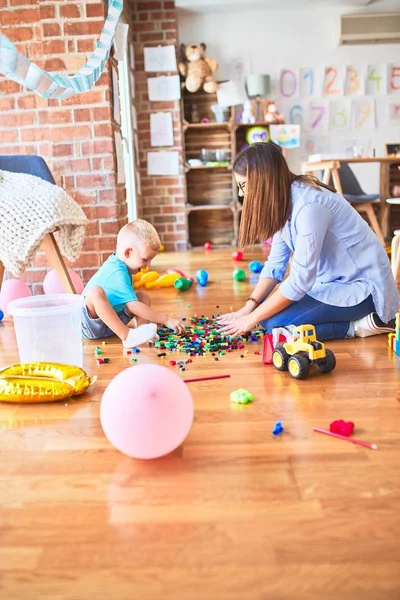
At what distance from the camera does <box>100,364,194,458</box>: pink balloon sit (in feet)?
3.95

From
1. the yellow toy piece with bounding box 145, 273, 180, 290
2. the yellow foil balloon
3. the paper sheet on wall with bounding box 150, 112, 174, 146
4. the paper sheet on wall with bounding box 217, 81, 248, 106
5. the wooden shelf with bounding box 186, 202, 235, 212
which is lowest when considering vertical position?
the yellow toy piece with bounding box 145, 273, 180, 290

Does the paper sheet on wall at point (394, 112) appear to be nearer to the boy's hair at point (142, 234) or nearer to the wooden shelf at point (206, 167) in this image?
the wooden shelf at point (206, 167)

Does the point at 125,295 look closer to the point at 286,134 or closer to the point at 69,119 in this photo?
the point at 69,119

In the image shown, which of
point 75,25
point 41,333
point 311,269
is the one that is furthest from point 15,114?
point 311,269

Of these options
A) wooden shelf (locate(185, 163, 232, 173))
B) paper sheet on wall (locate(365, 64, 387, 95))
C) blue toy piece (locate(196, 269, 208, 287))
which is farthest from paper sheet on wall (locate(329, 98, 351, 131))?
blue toy piece (locate(196, 269, 208, 287))

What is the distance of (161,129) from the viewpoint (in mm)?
5816

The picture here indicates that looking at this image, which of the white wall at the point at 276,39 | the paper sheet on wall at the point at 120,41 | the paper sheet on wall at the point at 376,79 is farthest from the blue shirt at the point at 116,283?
the paper sheet on wall at the point at 376,79

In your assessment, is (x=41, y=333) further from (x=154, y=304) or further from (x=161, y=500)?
(x=154, y=304)

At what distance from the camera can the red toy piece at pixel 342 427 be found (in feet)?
4.55

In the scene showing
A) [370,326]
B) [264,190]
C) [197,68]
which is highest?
[197,68]

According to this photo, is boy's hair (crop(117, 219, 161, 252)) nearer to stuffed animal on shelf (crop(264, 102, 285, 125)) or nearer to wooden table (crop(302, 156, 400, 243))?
wooden table (crop(302, 156, 400, 243))

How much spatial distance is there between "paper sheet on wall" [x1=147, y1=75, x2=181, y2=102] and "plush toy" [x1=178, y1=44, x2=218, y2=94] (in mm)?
109

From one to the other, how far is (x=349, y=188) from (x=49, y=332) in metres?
4.01

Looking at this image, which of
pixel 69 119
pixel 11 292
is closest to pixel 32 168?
pixel 69 119
